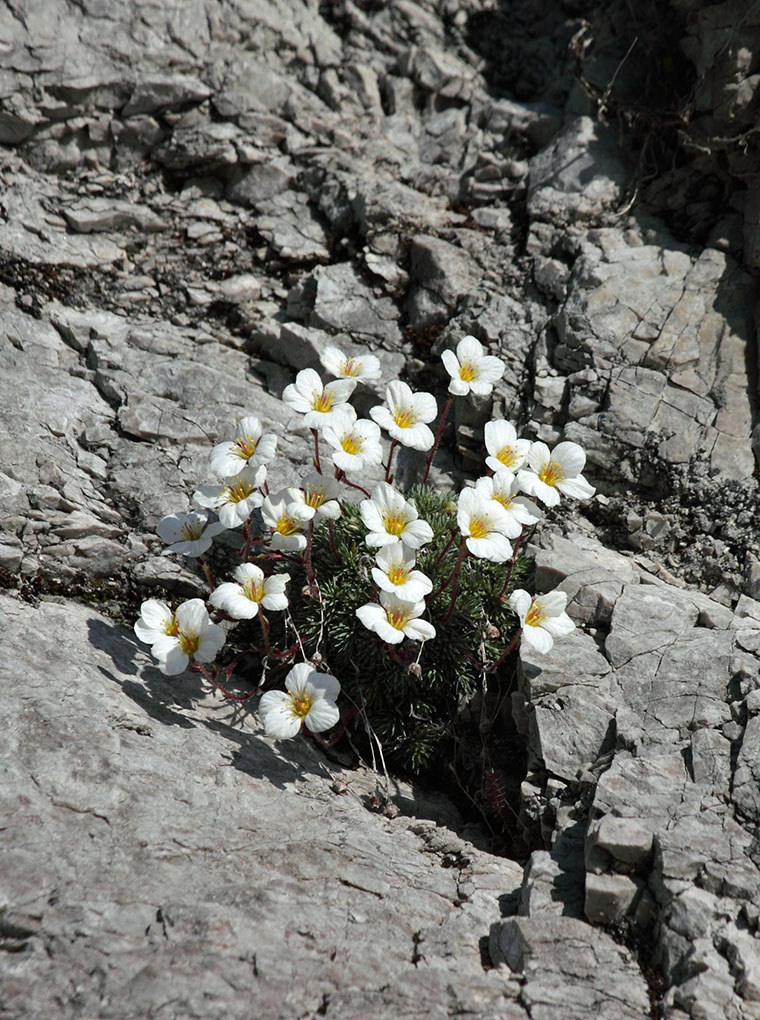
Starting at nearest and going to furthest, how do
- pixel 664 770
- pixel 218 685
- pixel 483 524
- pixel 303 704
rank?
pixel 664 770 < pixel 303 704 < pixel 483 524 < pixel 218 685

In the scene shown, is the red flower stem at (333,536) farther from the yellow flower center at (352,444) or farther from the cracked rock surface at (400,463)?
the cracked rock surface at (400,463)

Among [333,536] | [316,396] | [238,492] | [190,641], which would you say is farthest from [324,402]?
[190,641]

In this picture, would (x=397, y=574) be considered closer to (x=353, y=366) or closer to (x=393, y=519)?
(x=393, y=519)

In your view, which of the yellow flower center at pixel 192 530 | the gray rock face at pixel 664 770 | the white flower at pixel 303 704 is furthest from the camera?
the yellow flower center at pixel 192 530

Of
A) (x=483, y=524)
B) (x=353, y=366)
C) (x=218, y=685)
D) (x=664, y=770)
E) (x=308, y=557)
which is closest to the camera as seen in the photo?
(x=664, y=770)

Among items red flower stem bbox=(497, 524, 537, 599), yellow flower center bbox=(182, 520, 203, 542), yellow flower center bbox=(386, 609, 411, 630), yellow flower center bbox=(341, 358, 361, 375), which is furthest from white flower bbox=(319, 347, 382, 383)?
yellow flower center bbox=(386, 609, 411, 630)

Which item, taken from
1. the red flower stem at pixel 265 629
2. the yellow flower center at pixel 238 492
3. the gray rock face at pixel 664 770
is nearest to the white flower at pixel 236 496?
the yellow flower center at pixel 238 492

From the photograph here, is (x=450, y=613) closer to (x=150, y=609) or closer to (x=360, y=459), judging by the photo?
(x=360, y=459)

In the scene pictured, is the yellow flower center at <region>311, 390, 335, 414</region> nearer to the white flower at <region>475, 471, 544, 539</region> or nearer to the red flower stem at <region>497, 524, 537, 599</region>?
the white flower at <region>475, 471, 544, 539</region>
